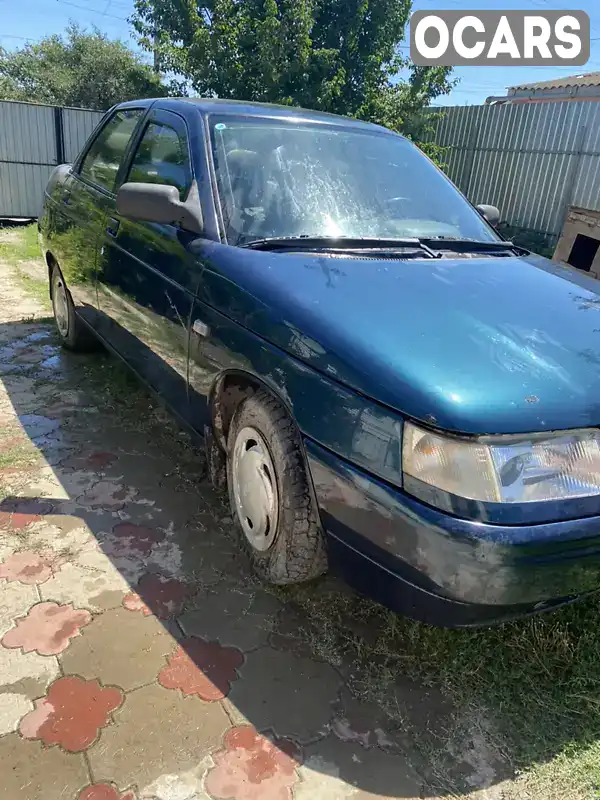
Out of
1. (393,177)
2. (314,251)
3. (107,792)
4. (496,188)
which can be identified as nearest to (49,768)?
(107,792)

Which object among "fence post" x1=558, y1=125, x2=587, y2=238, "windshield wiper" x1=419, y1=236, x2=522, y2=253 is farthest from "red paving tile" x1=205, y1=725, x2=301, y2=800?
"fence post" x1=558, y1=125, x2=587, y2=238

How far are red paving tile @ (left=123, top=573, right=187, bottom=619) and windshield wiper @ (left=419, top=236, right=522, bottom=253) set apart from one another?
173 cm

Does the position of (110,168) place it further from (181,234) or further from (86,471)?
(86,471)

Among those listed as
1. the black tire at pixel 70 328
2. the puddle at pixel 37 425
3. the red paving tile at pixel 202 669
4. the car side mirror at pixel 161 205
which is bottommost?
the red paving tile at pixel 202 669

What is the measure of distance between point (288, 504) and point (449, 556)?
636mm

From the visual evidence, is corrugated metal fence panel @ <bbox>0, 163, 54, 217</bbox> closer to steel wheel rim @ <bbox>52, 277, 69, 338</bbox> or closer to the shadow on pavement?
steel wheel rim @ <bbox>52, 277, 69, 338</bbox>

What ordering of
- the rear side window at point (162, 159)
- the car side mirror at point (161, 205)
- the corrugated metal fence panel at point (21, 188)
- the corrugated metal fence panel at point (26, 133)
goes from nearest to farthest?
the car side mirror at point (161, 205) < the rear side window at point (162, 159) < the corrugated metal fence panel at point (26, 133) < the corrugated metal fence panel at point (21, 188)

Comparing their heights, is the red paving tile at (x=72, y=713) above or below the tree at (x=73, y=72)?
below

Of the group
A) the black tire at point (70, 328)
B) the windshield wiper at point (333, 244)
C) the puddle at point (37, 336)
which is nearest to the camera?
the windshield wiper at point (333, 244)

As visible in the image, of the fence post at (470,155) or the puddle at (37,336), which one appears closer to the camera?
the puddle at (37,336)

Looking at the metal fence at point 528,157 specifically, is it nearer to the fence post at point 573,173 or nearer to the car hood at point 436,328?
the fence post at point 573,173

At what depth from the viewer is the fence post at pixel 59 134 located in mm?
11191

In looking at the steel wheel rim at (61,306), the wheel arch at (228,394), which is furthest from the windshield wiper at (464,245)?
the steel wheel rim at (61,306)

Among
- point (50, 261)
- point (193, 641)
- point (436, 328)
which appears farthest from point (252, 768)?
point (50, 261)
